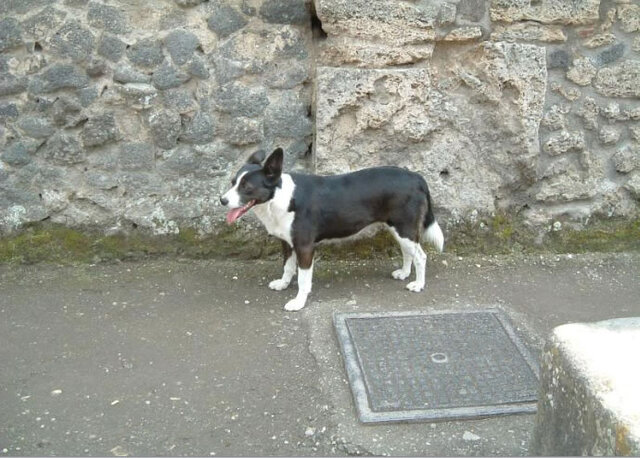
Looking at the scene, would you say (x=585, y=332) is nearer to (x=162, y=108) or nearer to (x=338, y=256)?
(x=338, y=256)

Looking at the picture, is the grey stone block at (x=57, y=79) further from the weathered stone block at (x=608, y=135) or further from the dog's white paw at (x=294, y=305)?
the weathered stone block at (x=608, y=135)

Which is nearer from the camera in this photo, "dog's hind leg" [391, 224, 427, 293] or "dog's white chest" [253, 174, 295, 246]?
"dog's white chest" [253, 174, 295, 246]

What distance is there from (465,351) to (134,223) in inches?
96.1

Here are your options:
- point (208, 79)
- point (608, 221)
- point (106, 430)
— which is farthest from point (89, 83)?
point (608, 221)

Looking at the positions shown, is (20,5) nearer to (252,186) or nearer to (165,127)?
(165,127)

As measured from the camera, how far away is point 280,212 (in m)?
3.66

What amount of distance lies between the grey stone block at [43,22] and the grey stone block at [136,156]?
860 mm

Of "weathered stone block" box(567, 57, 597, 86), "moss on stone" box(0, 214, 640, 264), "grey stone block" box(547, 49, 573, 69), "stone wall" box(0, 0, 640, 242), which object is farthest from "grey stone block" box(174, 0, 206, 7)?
"weathered stone block" box(567, 57, 597, 86)

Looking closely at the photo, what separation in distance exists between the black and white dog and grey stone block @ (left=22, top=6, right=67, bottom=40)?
159 centimetres

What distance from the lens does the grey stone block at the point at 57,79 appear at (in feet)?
13.1

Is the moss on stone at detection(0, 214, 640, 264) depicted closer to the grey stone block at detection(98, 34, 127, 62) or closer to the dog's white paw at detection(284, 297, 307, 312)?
the dog's white paw at detection(284, 297, 307, 312)

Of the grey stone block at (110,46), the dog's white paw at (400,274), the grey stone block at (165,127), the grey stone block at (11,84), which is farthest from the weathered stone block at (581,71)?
the grey stone block at (11,84)

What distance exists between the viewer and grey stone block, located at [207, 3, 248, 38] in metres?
4.05

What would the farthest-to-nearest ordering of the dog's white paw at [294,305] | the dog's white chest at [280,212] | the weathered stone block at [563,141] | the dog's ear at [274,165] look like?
1. the weathered stone block at [563,141]
2. the dog's white paw at [294,305]
3. the dog's white chest at [280,212]
4. the dog's ear at [274,165]
